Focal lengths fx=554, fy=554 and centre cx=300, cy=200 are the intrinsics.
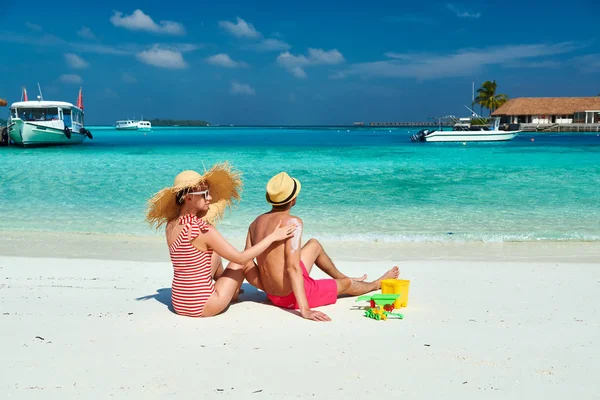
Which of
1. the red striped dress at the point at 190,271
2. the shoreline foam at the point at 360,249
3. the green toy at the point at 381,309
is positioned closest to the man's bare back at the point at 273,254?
the red striped dress at the point at 190,271

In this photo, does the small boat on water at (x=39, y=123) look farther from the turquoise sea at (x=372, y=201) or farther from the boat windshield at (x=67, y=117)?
the turquoise sea at (x=372, y=201)

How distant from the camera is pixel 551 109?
245ft

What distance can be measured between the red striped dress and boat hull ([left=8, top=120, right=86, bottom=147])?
33.4m

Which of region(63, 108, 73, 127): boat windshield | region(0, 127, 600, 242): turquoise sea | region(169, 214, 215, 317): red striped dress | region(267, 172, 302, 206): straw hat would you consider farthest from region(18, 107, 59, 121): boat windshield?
region(267, 172, 302, 206): straw hat

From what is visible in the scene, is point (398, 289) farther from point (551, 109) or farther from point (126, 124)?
point (126, 124)

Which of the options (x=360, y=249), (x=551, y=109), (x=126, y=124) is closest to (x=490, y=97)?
(x=551, y=109)

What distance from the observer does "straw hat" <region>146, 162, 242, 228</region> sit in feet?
13.1

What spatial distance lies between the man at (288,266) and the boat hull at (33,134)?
3352 centimetres

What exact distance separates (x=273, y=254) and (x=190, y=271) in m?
0.62

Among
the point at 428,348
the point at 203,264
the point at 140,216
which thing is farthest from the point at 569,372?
the point at 140,216

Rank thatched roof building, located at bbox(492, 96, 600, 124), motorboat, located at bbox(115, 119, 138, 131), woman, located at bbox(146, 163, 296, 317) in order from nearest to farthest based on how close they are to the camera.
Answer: woman, located at bbox(146, 163, 296, 317), thatched roof building, located at bbox(492, 96, 600, 124), motorboat, located at bbox(115, 119, 138, 131)

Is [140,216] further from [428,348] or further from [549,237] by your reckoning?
[428,348]

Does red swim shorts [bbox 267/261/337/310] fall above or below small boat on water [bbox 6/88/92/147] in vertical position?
below

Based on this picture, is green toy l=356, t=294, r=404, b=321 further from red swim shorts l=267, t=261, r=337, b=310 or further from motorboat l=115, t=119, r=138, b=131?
motorboat l=115, t=119, r=138, b=131
